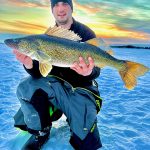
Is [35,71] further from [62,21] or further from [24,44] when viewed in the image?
[62,21]

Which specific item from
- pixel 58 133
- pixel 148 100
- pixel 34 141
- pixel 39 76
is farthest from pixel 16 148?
pixel 148 100

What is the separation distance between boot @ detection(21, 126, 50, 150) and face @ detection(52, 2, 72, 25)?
5.44ft

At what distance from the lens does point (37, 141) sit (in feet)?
16.7

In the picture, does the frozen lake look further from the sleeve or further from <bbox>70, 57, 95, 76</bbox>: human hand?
<bbox>70, 57, 95, 76</bbox>: human hand

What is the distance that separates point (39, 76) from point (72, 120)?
0.78 metres

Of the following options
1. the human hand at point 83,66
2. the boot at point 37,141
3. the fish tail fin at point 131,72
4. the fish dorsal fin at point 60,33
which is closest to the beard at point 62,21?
the fish dorsal fin at point 60,33

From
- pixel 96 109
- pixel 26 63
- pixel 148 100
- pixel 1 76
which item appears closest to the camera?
pixel 26 63

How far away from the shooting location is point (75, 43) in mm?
4574

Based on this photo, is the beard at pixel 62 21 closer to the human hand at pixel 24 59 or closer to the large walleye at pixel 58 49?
the large walleye at pixel 58 49

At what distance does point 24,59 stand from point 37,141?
1203 mm

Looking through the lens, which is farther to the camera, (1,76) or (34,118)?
(1,76)

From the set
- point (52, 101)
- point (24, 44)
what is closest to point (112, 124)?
point (52, 101)

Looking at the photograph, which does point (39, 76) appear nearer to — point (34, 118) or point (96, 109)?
point (34, 118)

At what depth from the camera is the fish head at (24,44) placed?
14.5 feet
